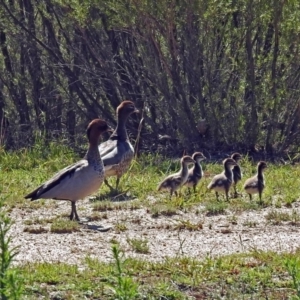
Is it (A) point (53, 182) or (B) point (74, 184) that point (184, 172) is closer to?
(B) point (74, 184)

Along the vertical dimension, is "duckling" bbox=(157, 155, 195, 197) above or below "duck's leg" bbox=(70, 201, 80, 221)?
below

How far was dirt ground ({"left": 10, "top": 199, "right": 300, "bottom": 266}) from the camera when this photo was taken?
31.5 feet

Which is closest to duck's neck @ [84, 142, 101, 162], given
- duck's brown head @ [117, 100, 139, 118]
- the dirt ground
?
the dirt ground

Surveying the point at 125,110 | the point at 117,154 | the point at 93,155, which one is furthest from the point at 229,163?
the point at 125,110

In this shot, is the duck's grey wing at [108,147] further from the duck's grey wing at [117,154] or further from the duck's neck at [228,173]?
the duck's neck at [228,173]

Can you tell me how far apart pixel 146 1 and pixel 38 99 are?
508cm

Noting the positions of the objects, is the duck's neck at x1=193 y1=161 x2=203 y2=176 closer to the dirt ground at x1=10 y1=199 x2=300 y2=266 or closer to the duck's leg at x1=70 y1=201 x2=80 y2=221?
the dirt ground at x1=10 y1=199 x2=300 y2=266

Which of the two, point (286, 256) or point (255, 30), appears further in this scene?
point (255, 30)

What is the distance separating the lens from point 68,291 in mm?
8078

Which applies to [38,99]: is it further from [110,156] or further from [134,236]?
[134,236]

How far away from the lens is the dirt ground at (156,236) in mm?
9609

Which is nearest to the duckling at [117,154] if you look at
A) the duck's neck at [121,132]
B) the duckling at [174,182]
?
Result: the duck's neck at [121,132]

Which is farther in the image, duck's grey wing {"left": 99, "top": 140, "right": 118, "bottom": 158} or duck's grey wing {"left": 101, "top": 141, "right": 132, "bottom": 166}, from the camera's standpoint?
duck's grey wing {"left": 99, "top": 140, "right": 118, "bottom": 158}

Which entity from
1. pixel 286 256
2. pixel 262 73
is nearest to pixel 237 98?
pixel 262 73
